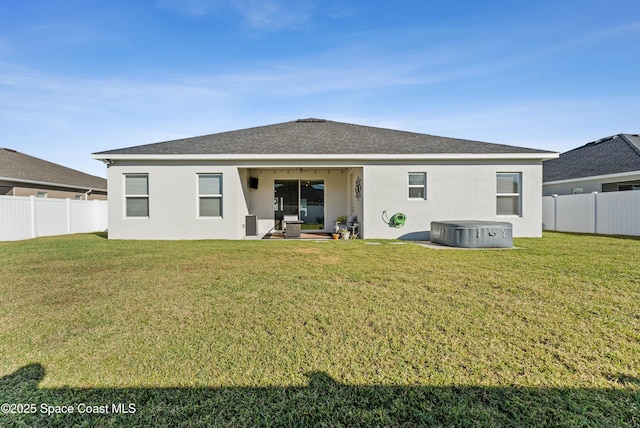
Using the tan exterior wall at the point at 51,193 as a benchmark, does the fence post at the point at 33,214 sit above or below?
below

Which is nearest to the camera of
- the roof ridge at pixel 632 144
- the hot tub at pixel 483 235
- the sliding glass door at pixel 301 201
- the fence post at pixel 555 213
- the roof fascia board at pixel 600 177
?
the hot tub at pixel 483 235

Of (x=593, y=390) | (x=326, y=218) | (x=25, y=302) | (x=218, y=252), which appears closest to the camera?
(x=593, y=390)

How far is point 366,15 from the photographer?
32.6ft

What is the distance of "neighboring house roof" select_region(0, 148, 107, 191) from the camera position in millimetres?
15203

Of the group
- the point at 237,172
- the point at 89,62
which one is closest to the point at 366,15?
the point at 237,172

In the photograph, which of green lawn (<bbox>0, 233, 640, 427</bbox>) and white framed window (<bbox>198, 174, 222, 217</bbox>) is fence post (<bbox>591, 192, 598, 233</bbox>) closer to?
green lawn (<bbox>0, 233, 640, 427</bbox>)

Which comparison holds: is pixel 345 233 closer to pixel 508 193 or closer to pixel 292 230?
pixel 292 230

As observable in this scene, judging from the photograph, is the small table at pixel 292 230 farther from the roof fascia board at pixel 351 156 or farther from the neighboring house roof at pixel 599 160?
the neighboring house roof at pixel 599 160

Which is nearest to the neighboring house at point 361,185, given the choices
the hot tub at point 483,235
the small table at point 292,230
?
the small table at point 292,230

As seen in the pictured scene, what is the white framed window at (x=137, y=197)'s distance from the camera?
10.7 m

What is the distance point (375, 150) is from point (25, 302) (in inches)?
388

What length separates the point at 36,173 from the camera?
55.2 ft

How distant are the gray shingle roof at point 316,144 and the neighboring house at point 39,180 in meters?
9.52

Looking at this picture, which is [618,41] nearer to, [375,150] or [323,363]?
[375,150]
